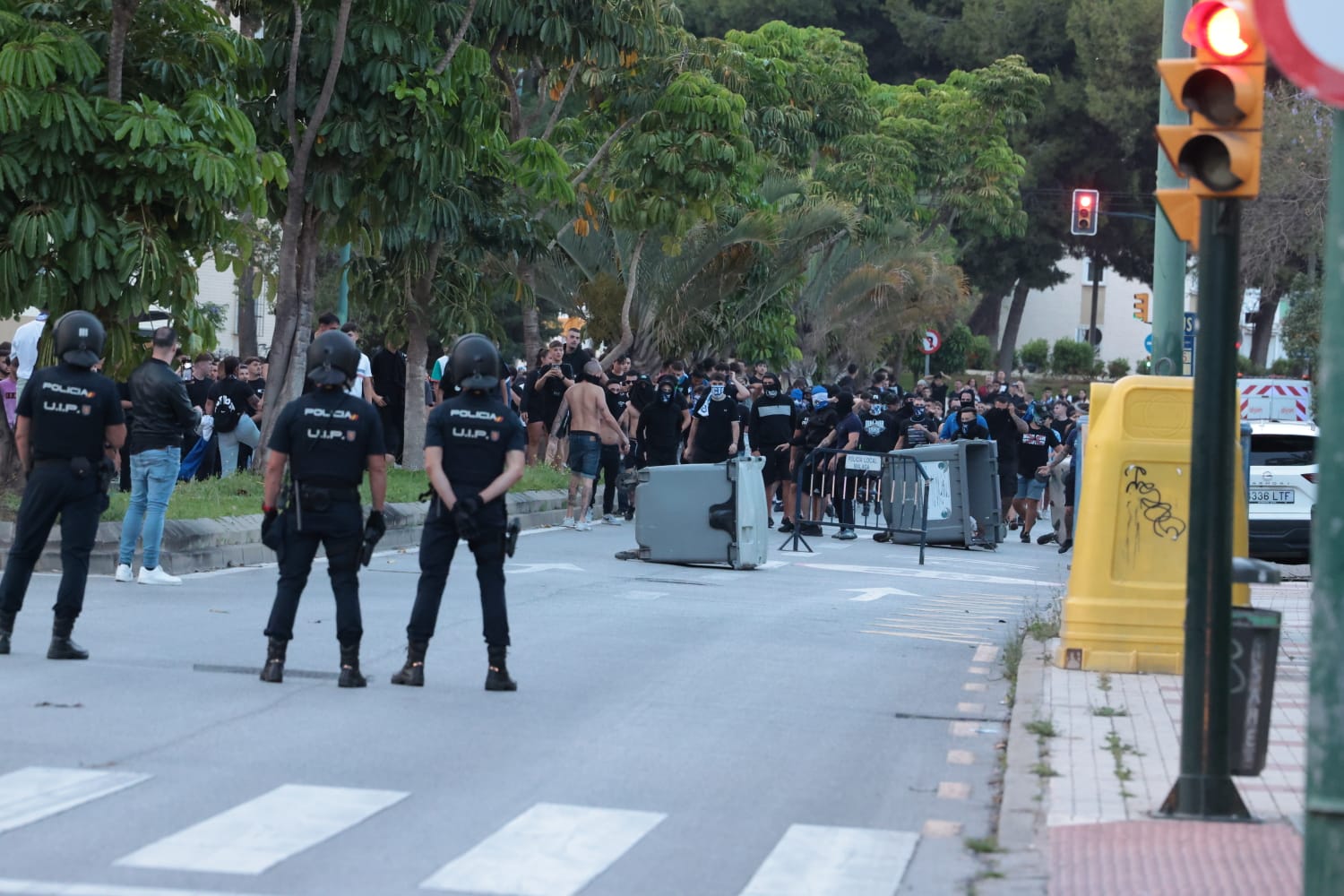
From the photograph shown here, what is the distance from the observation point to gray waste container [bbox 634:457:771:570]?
704 inches

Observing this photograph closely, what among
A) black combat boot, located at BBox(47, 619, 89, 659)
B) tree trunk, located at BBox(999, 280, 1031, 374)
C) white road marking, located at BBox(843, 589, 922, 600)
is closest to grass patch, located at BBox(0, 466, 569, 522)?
white road marking, located at BBox(843, 589, 922, 600)

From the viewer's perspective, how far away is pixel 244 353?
46.1 meters

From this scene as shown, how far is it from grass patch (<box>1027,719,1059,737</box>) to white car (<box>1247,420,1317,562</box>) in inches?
446

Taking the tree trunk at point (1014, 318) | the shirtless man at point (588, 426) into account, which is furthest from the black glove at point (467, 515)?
the tree trunk at point (1014, 318)

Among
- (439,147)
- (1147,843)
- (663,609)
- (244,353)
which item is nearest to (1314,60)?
(1147,843)

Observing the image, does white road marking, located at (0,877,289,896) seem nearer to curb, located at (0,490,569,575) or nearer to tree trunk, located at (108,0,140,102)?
curb, located at (0,490,569,575)

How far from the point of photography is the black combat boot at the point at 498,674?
32.2ft

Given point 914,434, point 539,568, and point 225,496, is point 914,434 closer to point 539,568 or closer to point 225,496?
point 539,568

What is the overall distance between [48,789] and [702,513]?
1118 cm

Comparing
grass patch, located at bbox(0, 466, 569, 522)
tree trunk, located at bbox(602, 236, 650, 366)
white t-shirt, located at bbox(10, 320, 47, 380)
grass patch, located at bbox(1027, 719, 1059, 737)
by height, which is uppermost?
tree trunk, located at bbox(602, 236, 650, 366)

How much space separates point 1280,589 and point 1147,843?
11.3 m

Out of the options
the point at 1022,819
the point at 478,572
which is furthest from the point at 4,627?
the point at 1022,819

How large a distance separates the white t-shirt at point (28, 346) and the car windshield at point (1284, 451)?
11.8m

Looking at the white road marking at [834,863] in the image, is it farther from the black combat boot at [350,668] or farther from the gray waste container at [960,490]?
the gray waste container at [960,490]
